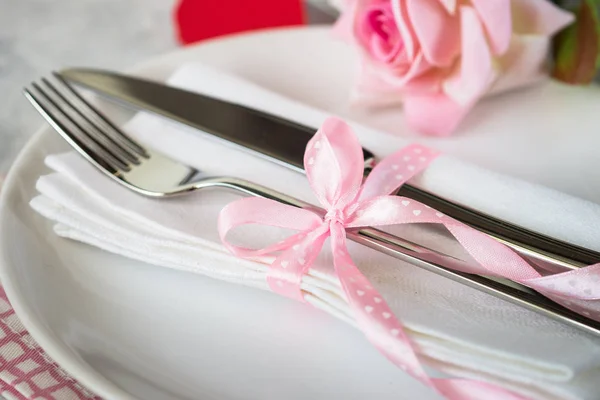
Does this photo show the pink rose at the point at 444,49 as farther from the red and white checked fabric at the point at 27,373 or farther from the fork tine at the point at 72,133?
the red and white checked fabric at the point at 27,373

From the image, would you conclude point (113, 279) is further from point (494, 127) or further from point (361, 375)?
point (494, 127)

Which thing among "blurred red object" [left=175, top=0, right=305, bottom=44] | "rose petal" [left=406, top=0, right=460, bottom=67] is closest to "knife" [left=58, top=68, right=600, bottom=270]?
"rose petal" [left=406, top=0, right=460, bottom=67]

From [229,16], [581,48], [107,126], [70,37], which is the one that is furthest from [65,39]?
[581,48]

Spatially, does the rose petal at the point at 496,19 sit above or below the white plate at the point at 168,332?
above

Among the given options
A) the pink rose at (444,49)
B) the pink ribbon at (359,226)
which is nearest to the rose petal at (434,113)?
the pink rose at (444,49)

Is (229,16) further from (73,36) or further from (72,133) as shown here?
(72,133)

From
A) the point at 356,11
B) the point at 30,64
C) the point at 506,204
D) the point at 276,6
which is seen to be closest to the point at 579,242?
the point at 506,204
